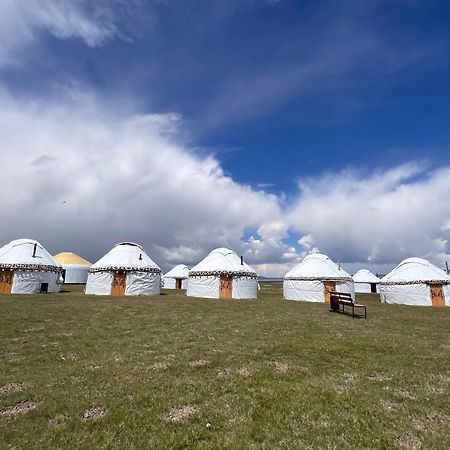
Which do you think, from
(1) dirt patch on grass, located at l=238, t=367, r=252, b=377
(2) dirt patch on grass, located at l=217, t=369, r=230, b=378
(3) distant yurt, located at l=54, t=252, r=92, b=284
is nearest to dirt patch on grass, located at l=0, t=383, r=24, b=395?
(2) dirt patch on grass, located at l=217, t=369, r=230, b=378

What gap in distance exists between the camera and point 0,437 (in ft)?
18.6

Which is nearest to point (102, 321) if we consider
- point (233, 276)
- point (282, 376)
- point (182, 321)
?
point (182, 321)

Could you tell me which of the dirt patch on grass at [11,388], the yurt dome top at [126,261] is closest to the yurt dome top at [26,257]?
the yurt dome top at [126,261]

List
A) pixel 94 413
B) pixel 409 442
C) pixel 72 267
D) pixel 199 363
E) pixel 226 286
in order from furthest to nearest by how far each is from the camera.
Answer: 1. pixel 72 267
2. pixel 226 286
3. pixel 199 363
4. pixel 94 413
5. pixel 409 442

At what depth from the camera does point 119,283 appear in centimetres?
3912

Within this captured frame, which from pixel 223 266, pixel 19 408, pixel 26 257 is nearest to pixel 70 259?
pixel 26 257

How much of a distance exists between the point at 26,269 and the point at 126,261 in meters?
11.8

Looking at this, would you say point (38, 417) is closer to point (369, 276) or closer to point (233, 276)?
point (233, 276)

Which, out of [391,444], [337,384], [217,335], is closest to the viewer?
[391,444]

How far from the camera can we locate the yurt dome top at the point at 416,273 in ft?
120

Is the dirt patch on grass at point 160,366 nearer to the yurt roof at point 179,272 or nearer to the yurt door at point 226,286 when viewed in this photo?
the yurt door at point 226,286

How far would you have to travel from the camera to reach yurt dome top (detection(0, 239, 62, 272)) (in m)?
37.8

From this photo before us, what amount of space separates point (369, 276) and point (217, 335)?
68.6m

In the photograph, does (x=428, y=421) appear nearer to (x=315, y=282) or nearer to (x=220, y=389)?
(x=220, y=389)
